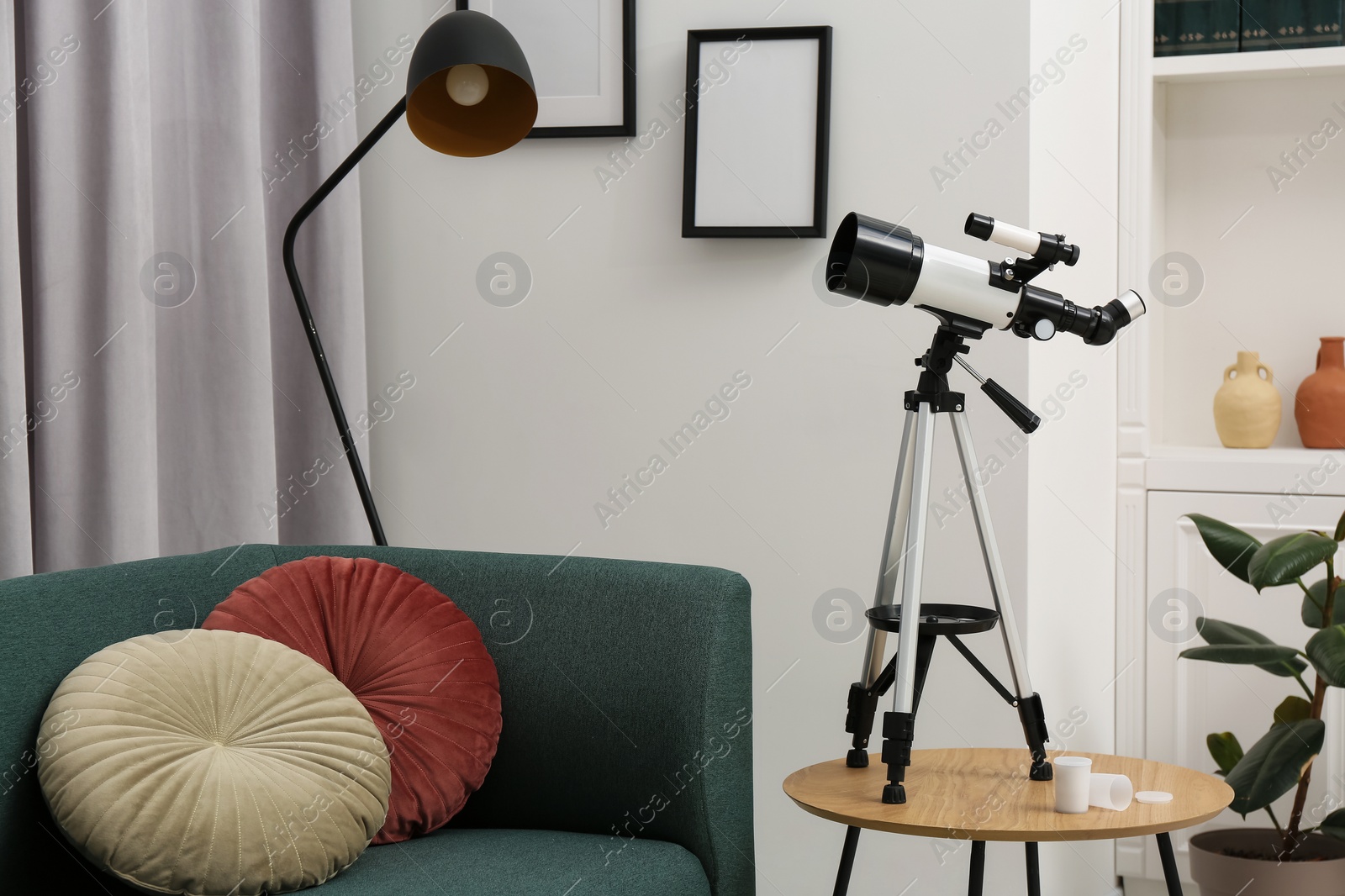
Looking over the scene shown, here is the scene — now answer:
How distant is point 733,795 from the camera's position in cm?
138

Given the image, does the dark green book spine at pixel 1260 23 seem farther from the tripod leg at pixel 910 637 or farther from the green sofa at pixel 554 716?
the green sofa at pixel 554 716

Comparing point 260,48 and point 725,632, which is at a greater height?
point 260,48

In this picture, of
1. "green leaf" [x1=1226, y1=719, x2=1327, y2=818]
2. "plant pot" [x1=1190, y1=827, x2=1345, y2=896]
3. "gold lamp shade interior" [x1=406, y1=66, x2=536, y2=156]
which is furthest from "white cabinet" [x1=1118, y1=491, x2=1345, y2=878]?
"gold lamp shade interior" [x1=406, y1=66, x2=536, y2=156]

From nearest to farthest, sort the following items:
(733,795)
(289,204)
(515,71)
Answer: (733,795), (515,71), (289,204)

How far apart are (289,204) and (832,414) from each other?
105 cm

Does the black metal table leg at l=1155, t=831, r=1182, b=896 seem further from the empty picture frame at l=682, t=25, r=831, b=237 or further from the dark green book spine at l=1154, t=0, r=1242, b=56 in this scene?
the dark green book spine at l=1154, t=0, r=1242, b=56

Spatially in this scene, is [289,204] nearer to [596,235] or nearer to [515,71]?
[596,235]

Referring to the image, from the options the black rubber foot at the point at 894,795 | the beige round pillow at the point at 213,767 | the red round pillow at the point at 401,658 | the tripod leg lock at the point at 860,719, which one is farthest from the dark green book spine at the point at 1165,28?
the beige round pillow at the point at 213,767

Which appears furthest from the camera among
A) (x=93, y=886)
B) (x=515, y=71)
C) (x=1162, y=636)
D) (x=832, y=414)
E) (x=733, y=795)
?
(x=1162, y=636)

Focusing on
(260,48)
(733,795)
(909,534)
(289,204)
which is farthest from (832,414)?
(260,48)

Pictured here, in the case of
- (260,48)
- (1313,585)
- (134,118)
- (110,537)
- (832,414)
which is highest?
(260,48)

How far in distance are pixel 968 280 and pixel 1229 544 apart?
2.83 feet

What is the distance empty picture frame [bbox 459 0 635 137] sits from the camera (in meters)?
1.99

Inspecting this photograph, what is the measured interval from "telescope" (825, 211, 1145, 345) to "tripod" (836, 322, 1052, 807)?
1.6 inches
